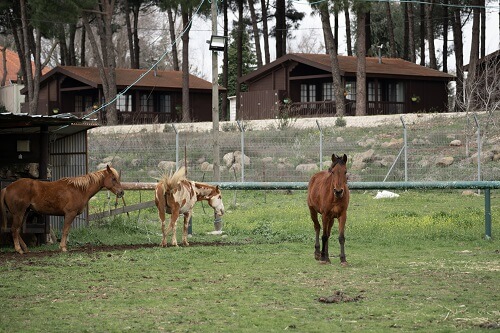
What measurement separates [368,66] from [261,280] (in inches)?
1617

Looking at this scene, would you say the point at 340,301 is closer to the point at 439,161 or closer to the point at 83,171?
the point at 83,171

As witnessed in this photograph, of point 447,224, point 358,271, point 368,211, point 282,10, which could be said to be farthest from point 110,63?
point 358,271

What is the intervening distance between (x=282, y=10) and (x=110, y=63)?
581 inches

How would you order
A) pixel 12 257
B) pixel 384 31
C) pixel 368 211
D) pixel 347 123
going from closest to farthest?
pixel 12 257 < pixel 368 211 < pixel 347 123 < pixel 384 31

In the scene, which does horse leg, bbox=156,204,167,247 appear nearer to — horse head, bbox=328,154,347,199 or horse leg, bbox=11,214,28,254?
horse leg, bbox=11,214,28,254

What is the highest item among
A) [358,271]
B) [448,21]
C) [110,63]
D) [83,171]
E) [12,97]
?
[448,21]

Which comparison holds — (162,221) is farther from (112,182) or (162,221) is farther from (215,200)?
(215,200)

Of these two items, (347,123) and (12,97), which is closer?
(12,97)

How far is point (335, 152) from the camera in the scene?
3136cm

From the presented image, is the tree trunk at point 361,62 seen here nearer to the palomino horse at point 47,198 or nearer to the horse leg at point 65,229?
the palomino horse at point 47,198

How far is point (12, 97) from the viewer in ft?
77.9

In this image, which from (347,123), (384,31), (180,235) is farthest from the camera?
(384,31)

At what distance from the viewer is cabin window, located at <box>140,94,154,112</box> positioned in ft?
196

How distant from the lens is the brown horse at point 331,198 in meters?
13.4
